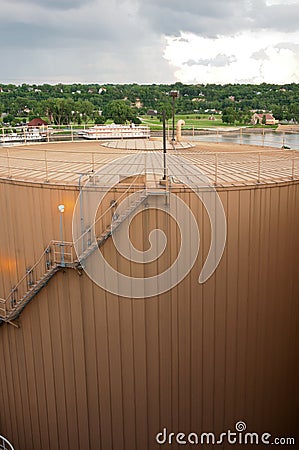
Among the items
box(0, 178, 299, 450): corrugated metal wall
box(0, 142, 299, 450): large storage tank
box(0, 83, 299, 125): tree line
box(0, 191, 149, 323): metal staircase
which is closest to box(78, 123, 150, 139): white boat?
box(0, 83, 299, 125): tree line

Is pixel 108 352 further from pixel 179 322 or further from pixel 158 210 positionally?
pixel 158 210

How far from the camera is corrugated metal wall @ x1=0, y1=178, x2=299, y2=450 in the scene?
10.1 m

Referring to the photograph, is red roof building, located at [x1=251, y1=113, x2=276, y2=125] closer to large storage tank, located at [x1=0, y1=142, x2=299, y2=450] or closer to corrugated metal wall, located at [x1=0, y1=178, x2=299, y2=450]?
large storage tank, located at [x1=0, y1=142, x2=299, y2=450]

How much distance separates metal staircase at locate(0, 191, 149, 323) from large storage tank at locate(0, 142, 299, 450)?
0.09 m

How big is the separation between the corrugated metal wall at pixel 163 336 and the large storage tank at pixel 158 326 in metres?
0.03

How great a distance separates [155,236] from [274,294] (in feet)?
11.0

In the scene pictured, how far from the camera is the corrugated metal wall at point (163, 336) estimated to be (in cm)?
1011

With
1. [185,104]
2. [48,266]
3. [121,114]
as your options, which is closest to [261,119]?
[185,104]

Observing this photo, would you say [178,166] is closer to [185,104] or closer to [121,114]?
[185,104]

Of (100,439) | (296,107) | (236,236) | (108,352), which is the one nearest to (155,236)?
(236,236)

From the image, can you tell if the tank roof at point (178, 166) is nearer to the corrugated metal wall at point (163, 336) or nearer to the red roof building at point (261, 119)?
the corrugated metal wall at point (163, 336)

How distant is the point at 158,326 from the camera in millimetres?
10203

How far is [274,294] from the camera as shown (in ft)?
A: 35.0

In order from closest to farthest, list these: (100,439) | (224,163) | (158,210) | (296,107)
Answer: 1. (158,210)
2. (100,439)
3. (224,163)
4. (296,107)
